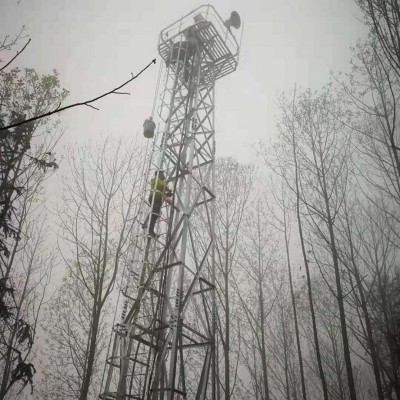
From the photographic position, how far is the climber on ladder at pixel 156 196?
6906 mm

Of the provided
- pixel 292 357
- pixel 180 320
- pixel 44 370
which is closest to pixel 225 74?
pixel 180 320

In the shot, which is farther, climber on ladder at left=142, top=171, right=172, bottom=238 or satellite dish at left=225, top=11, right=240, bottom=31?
satellite dish at left=225, top=11, right=240, bottom=31

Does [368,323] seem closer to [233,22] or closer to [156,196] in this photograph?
[156,196]

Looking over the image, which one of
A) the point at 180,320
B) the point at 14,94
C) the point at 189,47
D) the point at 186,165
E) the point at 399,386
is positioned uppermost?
the point at 189,47

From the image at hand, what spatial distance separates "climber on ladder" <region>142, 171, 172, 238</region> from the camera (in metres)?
6.91

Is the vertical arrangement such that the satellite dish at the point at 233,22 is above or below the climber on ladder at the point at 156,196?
above

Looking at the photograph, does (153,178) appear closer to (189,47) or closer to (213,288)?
(213,288)

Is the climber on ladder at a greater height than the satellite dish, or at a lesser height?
lesser

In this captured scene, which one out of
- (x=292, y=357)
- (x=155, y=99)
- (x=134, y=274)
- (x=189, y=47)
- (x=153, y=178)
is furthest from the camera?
(x=292, y=357)

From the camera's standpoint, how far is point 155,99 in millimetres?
8539

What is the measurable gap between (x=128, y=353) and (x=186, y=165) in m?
3.95

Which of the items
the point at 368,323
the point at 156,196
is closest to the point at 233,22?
the point at 156,196

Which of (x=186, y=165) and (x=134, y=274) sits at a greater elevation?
(x=186, y=165)

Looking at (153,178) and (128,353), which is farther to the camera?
(153,178)
